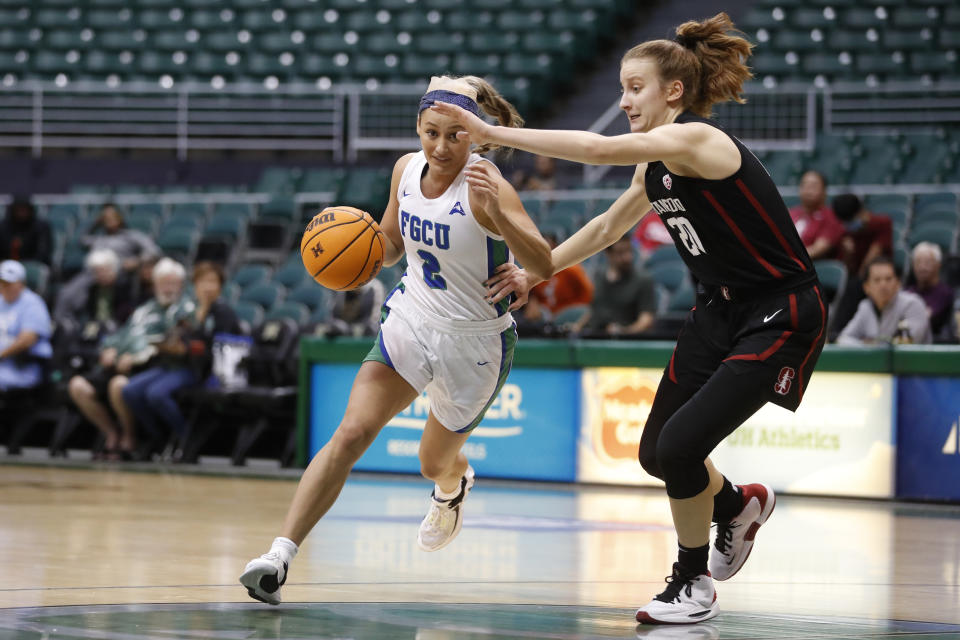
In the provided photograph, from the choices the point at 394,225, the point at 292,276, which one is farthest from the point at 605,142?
the point at 292,276

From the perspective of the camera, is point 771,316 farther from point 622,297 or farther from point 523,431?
point 622,297

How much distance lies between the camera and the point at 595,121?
1775 cm

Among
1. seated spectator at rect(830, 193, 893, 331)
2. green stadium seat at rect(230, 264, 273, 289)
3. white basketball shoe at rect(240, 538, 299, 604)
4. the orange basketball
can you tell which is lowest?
white basketball shoe at rect(240, 538, 299, 604)

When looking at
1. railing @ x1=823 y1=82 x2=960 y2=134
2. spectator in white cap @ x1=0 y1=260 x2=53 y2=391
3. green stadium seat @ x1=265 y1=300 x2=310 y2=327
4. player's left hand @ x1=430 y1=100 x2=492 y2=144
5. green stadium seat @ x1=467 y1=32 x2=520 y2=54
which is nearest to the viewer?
player's left hand @ x1=430 y1=100 x2=492 y2=144

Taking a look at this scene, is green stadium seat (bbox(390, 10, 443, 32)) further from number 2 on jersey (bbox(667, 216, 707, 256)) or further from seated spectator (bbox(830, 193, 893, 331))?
number 2 on jersey (bbox(667, 216, 707, 256))

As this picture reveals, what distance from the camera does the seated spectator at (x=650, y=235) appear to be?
524 inches

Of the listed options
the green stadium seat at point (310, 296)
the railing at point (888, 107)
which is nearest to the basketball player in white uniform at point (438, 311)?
the green stadium seat at point (310, 296)

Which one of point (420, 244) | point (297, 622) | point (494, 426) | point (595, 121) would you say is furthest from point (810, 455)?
point (595, 121)

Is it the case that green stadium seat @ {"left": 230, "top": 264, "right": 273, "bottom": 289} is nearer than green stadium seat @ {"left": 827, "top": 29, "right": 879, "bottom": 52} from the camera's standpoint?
Yes

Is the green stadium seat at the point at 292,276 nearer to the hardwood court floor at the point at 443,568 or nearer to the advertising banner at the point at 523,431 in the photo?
the advertising banner at the point at 523,431

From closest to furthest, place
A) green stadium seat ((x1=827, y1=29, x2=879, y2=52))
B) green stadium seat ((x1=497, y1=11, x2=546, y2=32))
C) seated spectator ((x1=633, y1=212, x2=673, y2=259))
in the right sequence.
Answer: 1. seated spectator ((x1=633, y1=212, x2=673, y2=259))
2. green stadium seat ((x1=827, y1=29, x2=879, y2=52))
3. green stadium seat ((x1=497, y1=11, x2=546, y2=32))

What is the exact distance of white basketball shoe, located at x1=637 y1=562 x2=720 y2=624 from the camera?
15.1 feet

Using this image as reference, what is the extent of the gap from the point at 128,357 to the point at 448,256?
7.55 m

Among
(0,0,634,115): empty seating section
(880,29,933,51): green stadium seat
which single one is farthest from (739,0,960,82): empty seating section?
(0,0,634,115): empty seating section
